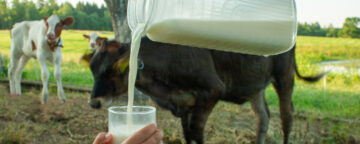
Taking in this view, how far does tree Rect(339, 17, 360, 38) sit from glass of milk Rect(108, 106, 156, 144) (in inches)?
167

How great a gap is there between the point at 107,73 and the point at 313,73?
3.20m

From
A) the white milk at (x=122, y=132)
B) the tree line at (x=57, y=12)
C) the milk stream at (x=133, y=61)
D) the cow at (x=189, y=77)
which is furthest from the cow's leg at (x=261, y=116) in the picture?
the tree line at (x=57, y=12)

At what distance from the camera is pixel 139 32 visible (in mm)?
896

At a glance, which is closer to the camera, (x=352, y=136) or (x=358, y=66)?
(x=352, y=136)

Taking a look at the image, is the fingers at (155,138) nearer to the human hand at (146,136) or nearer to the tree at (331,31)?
the human hand at (146,136)

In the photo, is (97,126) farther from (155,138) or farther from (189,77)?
(155,138)

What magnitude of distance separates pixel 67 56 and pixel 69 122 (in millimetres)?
3246

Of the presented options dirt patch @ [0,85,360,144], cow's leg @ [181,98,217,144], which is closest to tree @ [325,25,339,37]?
dirt patch @ [0,85,360,144]

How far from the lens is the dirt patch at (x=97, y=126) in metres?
2.47

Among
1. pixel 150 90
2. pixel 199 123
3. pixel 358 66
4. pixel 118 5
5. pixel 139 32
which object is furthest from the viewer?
pixel 358 66

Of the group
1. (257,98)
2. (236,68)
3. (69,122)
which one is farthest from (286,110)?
(69,122)

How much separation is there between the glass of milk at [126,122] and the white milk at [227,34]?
22cm

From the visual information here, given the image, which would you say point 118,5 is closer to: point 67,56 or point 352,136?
point 352,136

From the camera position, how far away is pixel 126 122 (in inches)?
32.5
